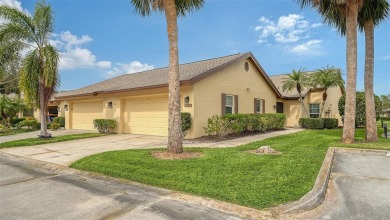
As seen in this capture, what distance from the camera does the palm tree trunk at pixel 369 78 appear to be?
11828 mm

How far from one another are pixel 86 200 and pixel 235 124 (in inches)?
392

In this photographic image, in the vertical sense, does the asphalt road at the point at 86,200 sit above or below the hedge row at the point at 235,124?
below

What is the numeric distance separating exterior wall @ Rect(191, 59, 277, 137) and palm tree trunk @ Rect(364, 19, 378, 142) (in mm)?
6947

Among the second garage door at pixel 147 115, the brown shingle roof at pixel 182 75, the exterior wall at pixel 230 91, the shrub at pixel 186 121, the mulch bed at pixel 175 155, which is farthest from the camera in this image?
the second garage door at pixel 147 115

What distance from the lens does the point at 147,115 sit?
1581 centimetres

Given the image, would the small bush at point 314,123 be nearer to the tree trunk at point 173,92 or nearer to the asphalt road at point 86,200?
the tree trunk at point 173,92

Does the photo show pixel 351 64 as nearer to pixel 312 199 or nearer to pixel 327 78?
pixel 312 199

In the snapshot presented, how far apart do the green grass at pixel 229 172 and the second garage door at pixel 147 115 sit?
6.14 meters

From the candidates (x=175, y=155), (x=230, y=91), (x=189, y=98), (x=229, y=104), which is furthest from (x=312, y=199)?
(x=230, y=91)

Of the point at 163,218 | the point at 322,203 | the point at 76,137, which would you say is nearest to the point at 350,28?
the point at 322,203

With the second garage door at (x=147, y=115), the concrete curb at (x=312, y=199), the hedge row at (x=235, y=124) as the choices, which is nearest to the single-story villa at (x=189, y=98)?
the second garage door at (x=147, y=115)

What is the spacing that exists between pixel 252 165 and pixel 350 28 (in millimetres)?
8129

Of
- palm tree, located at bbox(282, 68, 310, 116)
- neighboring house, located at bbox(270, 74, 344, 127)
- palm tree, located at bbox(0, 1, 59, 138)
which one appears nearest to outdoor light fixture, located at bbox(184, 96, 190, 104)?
palm tree, located at bbox(0, 1, 59, 138)

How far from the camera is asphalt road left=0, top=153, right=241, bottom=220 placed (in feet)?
13.7
